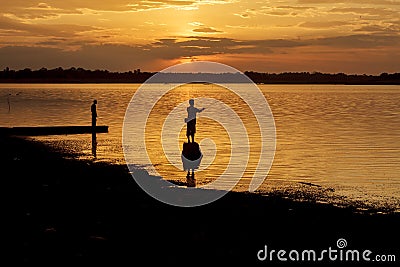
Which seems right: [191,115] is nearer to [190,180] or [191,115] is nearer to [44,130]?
[190,180]

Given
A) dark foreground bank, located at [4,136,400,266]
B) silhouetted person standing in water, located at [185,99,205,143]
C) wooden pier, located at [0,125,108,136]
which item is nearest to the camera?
dark foreground bank, located at [4,136,400,266]

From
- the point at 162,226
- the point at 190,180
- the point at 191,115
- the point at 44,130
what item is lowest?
the point at 190,180

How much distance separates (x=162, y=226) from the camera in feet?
48.2

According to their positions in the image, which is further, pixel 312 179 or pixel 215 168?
pixel 215 168

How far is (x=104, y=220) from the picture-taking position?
14977 mm

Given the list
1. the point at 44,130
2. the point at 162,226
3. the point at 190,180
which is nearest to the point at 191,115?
the point at 190,180

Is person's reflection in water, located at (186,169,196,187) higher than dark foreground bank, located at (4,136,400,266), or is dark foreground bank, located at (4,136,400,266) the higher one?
dark foreground bank, located at (4,136,400,266)

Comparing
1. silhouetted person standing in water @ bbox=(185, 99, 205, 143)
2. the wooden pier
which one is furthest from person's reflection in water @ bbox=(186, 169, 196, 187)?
the wooden pier

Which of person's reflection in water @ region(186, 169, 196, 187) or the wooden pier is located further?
the wooden pier

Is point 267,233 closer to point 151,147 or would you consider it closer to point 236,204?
→ point 236,204

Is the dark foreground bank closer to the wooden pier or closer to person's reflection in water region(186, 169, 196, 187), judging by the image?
person's reflection in water region(186, 169, 196, 187)

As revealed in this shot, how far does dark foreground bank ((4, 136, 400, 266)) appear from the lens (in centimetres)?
1212

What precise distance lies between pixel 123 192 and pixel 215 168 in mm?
10545


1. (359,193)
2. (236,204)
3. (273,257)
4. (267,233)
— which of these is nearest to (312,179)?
(359,193)
